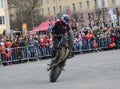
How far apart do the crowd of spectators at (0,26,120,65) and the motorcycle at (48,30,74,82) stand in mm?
11229

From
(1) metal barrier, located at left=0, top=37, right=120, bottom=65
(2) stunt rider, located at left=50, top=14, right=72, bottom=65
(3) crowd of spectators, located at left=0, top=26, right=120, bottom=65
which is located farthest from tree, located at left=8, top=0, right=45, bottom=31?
(2) stunt rider, located at left=50, top=14, right=72, bottom=65

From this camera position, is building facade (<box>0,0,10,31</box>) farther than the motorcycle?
Yes

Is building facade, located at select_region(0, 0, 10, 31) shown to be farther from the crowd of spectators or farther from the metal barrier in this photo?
the metal barrier

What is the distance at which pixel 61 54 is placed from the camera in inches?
511

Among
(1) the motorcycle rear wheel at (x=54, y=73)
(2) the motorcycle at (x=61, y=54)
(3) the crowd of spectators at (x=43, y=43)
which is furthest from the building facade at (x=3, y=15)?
(1) the motorcycle rear wheel at (x=54, y=73)

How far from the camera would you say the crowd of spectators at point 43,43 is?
24.7 m

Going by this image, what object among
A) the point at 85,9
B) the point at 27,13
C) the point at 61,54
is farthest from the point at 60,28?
the point at 85,9

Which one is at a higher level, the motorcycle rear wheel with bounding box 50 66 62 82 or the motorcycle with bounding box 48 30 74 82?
the motorcycle with bounding box 48 30 74 82

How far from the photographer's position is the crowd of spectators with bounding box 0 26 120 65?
24.7m

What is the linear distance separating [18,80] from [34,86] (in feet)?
6.77

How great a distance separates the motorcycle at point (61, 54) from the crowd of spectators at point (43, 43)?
442 inches

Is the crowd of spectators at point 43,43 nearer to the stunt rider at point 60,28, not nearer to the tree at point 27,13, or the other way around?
the stunt rider at point 60,28

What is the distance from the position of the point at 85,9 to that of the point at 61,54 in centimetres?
9447

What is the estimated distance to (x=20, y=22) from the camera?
96562mm
